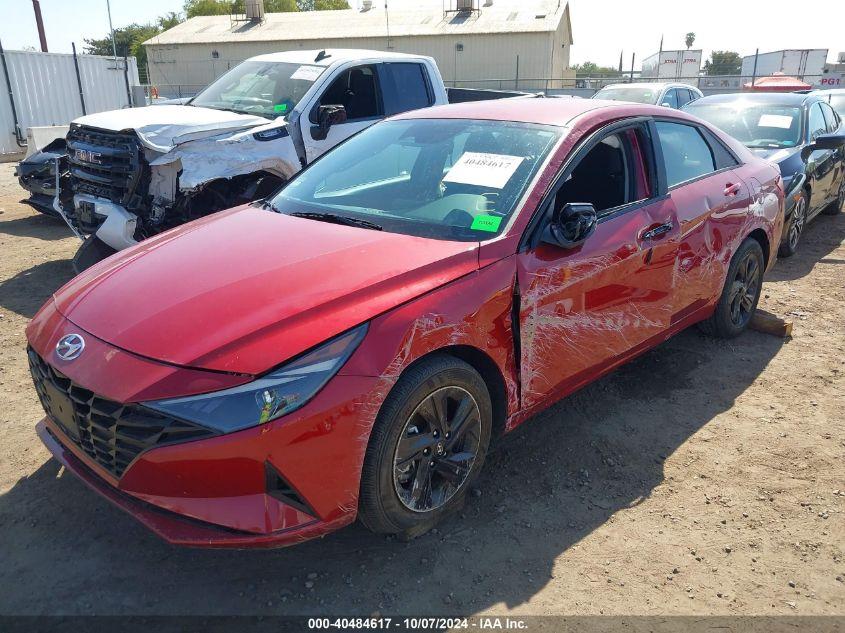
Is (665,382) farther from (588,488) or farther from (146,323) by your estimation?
(146,323)

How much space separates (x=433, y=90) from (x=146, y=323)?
5953 millimetres

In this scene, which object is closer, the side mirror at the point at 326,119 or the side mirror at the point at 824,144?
the side mirror at the point at 326,119

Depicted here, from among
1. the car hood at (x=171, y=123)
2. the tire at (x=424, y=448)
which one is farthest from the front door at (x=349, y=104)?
the tire at (x=424, y=448)

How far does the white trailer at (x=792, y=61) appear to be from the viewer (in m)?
31.4

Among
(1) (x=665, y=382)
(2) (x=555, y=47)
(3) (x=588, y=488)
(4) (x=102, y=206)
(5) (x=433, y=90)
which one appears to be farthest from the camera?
(2) (x=555, y=47)

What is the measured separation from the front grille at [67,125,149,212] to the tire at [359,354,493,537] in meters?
3.99

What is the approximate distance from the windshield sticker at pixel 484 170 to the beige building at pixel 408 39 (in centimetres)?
3306

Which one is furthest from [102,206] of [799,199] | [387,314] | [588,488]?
[799,199]

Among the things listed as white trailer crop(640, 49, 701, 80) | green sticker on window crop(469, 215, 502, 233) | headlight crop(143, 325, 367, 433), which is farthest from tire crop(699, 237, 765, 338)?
white trailer crop(640, 49, 701, 80)

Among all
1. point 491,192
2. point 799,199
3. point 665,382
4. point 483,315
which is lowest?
point 665,382

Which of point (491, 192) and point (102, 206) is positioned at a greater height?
point (491, 192)

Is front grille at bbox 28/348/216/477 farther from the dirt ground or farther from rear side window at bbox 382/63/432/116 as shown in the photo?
rear side window at bbox 382/63/432/116

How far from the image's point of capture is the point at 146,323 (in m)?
2.51

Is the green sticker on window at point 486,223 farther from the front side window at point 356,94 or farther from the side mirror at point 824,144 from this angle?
the side mirror at point 824,144
